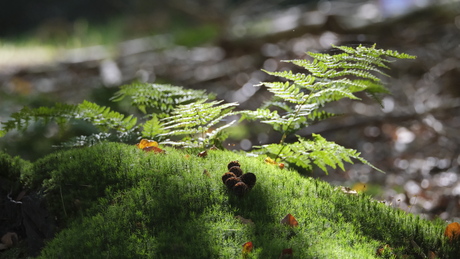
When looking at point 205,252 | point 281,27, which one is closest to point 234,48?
point 281,27

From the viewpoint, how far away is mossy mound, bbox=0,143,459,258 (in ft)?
6.24

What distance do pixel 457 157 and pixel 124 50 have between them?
7277mm

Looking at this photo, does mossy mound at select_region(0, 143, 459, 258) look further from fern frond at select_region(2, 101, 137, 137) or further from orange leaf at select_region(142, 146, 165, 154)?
fern frond at select_region(2, 101, 137, 137)

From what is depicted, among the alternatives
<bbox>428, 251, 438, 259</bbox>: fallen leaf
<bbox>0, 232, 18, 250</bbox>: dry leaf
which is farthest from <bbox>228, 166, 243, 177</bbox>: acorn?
<bbox>0, 232, 18, 250</bbox>: dry leaf

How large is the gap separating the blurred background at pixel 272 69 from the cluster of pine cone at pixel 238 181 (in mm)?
2246

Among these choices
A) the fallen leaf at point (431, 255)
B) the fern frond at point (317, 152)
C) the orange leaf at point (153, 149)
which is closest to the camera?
the fallen leaf at point (431, 255)

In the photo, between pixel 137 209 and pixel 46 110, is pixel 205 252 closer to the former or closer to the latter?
pixel 137 209

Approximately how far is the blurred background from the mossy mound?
5.73 feet

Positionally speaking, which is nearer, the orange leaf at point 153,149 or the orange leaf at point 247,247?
the orange leaf at point 247,247

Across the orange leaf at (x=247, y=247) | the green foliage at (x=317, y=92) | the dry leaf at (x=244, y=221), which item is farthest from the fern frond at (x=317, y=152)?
the orange leaf at (x=247, y=247)

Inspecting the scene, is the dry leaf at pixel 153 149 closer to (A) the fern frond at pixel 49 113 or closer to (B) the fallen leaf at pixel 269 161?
(B) the fallen leaf at pixel 269 161

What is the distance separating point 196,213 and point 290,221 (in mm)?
462

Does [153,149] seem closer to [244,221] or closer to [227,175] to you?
[227,175]

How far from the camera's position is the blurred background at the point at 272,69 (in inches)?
209
